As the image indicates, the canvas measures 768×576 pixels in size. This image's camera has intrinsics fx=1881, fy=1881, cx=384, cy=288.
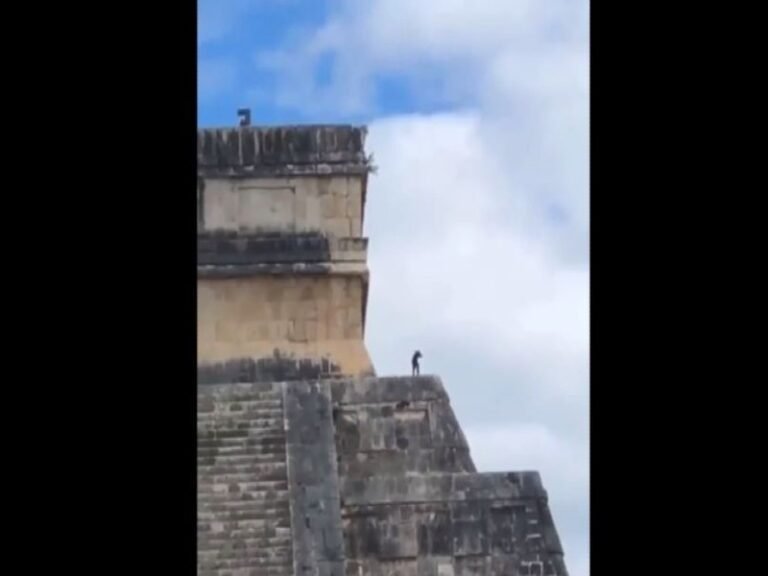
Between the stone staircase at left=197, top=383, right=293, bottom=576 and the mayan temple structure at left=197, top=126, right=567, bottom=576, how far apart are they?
18mm

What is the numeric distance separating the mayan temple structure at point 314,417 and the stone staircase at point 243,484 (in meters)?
0.02

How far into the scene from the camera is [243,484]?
16828 mm

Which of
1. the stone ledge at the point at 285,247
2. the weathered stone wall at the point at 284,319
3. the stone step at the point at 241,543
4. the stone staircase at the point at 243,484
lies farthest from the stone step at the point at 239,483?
the stone ledge at the point at 285,247

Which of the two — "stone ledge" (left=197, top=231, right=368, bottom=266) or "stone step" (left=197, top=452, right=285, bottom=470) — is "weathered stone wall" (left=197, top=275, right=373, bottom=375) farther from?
"stone step" (left=197, top=452, right=285, bottom=470)

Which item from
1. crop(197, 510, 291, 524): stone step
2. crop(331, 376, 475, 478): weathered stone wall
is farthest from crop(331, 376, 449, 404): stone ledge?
crop(197, 510, 291, 524): stone step

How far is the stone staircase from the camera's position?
1588 centimetres

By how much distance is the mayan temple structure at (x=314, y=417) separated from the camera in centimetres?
1623
